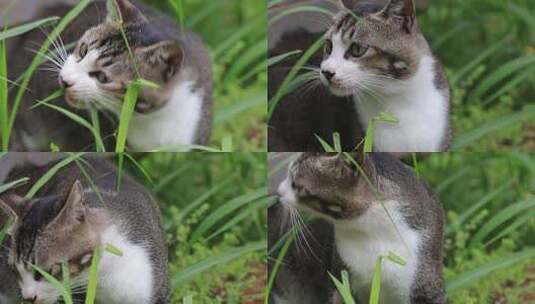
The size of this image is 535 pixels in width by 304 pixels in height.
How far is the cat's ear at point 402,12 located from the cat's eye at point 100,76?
2.16 ft

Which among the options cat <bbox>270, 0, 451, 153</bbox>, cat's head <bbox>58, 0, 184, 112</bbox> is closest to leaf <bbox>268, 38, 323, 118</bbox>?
cat <bbox>270, 0, 451, 153</bbox>

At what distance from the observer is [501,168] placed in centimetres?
297

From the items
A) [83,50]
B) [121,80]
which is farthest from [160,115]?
[83,50]

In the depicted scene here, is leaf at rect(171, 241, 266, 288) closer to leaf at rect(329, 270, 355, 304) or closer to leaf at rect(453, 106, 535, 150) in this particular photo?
leaf at rect(329, 270, 355, 304)

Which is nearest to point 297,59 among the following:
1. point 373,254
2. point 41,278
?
point 373,254

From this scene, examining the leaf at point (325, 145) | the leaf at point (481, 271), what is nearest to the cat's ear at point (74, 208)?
the leaf at point (325, 145)

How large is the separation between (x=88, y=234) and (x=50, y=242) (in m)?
0.09

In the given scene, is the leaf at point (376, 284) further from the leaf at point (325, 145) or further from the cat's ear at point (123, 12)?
the cat's ear at point (123, 12)

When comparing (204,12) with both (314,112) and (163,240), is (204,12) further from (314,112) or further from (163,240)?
(163,240)

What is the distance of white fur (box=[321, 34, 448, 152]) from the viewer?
2600mm

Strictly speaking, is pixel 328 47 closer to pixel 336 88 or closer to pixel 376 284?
pixel 336 88

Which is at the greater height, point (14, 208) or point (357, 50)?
point (357, 50)

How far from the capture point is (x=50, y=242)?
251 centimetres

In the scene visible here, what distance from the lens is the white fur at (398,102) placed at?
2600 millimetres
